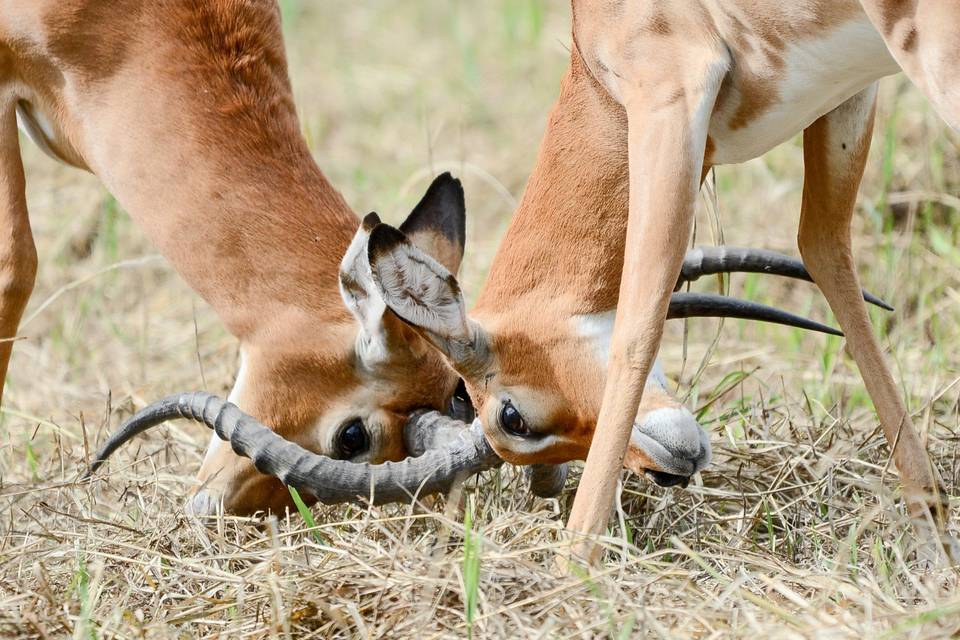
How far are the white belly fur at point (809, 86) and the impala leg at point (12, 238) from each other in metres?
2.23

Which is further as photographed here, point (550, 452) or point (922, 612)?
Result: point (550, 452)

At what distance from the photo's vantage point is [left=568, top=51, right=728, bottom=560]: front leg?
3.41m

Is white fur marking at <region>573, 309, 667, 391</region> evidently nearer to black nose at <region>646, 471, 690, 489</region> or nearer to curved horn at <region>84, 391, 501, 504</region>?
black nose at <region>646, 471, 690, 489</region>

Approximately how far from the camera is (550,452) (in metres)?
3.90

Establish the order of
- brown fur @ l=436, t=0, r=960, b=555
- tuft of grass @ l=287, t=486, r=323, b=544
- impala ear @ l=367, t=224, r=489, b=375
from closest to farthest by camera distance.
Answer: brown fur @ l=436, t=0, r=960, b=555
impala ear @ l=367, t=224, r=489, b=375
tuft of grass @ l=287, t=486, r=323, b=544

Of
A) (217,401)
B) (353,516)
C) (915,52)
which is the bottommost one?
(353,516)

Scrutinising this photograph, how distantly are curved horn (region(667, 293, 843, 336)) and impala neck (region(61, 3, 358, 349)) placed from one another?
1.00m

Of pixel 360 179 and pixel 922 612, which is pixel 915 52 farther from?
pixel 360 179

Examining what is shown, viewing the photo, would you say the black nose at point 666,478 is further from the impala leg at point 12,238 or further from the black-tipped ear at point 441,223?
the impala leg at point 12,238

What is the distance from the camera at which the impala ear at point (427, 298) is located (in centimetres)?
365

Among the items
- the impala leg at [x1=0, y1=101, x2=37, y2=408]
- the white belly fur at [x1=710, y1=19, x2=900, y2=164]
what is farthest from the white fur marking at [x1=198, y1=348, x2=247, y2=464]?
the white belly fur at [x1=710, y1=19, x2=900, y2=164]

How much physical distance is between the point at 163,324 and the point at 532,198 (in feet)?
11.2

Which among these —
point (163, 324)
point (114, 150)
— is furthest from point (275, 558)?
point (163, 324)

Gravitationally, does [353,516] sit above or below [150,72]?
below
